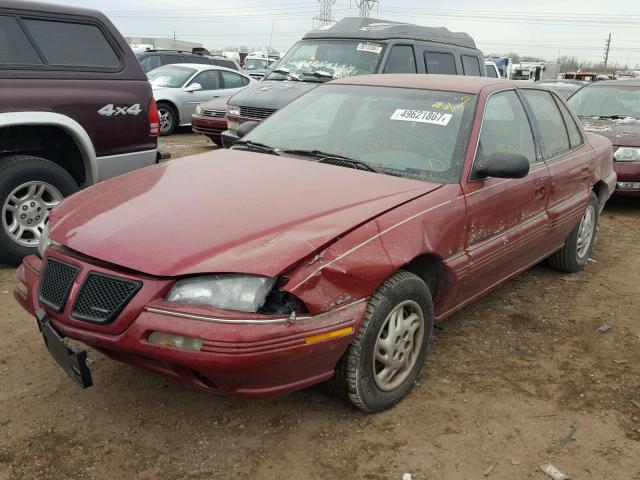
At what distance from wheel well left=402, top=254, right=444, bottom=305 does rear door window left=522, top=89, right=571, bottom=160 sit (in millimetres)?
1497

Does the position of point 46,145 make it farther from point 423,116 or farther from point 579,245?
point 579,245

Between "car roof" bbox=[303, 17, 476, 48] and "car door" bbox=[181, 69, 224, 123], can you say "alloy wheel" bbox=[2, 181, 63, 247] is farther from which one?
"car door" bbox=[181, 69, 224, 123]

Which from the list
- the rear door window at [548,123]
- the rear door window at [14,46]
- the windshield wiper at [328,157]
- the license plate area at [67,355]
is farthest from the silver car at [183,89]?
the license plate area at [67,355]

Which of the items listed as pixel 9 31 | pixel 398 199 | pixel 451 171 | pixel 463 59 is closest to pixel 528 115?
pixel 451 171

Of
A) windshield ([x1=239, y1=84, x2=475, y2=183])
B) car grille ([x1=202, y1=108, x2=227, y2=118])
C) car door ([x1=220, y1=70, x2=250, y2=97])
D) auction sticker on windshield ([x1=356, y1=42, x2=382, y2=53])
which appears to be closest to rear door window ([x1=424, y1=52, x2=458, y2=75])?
auction sticker on windshield ([x1=356, y1=42, x2=382, y2=53])

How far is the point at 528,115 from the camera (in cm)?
416

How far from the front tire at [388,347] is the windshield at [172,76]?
10804 mm

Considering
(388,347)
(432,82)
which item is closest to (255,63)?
(432,82)

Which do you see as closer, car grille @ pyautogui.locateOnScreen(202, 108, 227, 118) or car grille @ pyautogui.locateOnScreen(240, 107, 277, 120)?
car grille @ pyautogui.locateOnScreen(240, 107, 277, 120)

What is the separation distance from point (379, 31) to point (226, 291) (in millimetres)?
6899

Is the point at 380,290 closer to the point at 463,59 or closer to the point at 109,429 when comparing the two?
the point at 109,429

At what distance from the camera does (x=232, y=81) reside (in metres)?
13.9

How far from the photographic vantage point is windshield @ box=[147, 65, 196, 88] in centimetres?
1267

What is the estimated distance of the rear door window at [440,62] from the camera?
8750 mm
